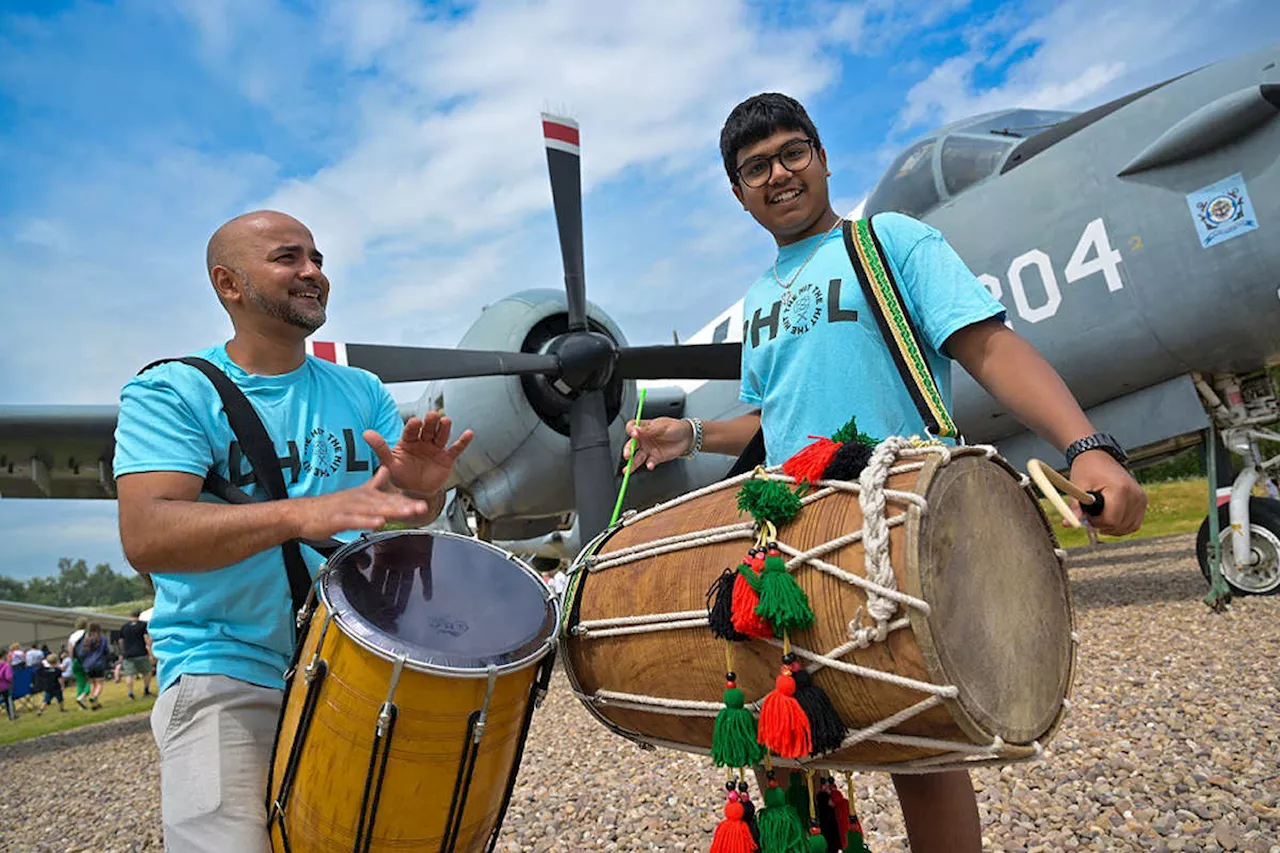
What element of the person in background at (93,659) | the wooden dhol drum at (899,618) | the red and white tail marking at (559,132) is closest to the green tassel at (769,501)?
the wooden dhol drum at (899,618)

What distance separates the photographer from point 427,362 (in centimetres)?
634

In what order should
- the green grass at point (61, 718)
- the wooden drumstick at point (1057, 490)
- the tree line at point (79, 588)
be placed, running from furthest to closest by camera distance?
the tree line at point (79, 588), the green grass at point (61, 718), the wooden drumstick at point (1057, 490)

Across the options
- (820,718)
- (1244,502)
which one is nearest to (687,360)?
(1244,502)

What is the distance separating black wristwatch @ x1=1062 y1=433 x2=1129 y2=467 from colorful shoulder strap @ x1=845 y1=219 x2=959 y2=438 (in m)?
0.22

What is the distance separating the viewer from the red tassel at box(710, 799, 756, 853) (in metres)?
1.38

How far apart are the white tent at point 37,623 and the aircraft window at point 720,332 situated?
28.5m

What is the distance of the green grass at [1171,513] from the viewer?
57.5ft

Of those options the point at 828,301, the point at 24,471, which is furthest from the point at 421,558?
the point at 24,471

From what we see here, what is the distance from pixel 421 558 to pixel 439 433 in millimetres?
270

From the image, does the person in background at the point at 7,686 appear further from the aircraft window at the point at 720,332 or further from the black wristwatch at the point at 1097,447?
the black wristwatch at the point at 1097,447

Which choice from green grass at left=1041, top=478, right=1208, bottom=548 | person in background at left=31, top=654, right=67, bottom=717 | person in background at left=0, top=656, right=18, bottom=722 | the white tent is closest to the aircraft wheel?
green grass at left=1041, top=478, right=1208, bottom=548

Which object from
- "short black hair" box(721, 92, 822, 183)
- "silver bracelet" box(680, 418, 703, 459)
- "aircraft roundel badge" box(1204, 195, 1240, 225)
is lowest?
"silver bracelet" box(680, 418, 703, 459)

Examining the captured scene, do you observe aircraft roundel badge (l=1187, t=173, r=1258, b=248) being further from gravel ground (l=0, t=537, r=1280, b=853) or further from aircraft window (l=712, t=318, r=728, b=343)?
aircraft window (l=712, t=318, r=728, b=343)

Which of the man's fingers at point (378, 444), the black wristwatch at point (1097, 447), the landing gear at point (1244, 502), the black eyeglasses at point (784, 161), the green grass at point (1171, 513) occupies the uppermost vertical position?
the black eyeglasses at point (784, 161)
